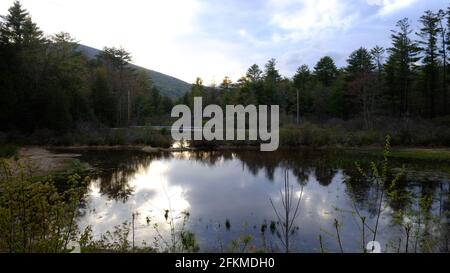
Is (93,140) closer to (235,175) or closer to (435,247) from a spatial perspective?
(235,175)

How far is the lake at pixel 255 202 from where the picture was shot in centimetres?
874

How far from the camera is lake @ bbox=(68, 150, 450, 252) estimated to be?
28.7ft

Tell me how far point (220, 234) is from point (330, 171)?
11517 mm

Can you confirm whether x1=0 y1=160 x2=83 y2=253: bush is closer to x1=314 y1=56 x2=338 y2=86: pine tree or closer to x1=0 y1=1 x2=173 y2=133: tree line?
x1=0 y1=1 x2=173 y2=133: tree line

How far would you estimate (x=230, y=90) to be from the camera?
76.2 meters

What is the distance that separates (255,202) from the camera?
507 inches

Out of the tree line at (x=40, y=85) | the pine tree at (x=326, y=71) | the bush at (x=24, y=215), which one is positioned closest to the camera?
the bush at (x=24, y=215)

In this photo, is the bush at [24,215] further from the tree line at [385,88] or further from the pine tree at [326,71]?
the pine tree at [326,71]

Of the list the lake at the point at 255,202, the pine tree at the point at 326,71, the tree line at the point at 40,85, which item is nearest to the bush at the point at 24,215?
the lake at the point at 255,202

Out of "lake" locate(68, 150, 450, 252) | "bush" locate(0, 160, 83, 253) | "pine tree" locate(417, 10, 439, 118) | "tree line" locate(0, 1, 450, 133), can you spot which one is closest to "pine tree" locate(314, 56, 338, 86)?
"tree line" locate(0, 1, 450, 133)

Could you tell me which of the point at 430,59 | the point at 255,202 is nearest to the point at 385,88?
the point at 430,59

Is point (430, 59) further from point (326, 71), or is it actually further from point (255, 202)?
point (255, 202)

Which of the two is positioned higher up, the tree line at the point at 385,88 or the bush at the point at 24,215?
the tree line at the point at 385,88
